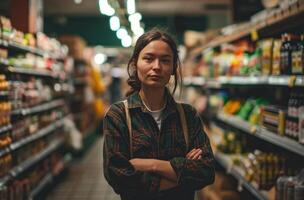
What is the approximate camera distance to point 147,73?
194 centimetres

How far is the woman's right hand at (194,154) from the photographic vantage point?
6.39ft

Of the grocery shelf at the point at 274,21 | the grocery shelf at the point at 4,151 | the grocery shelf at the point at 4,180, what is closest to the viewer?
the grocery shelf at the point at 274,21

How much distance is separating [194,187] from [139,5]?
9715 mm

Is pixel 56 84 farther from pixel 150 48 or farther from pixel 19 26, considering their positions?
pixel 150 48

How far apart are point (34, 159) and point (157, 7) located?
7.23m

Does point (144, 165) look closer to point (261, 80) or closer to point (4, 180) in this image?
point (261, 80)

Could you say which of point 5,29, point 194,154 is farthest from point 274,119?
point 5,29

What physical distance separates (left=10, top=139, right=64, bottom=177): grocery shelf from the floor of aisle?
578 mm

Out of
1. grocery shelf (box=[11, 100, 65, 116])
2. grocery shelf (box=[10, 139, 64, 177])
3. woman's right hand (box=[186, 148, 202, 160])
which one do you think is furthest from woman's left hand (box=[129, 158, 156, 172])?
grocery shelf (box=[11, 100, 65, 116])

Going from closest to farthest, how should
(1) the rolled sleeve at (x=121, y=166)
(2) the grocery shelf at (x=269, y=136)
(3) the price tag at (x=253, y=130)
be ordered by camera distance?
(1) the rolled sleeve at (x=121, y=166)
(2) the grocery shelf at (x=269, y=136)
(3) the price tag at (x=253, y=130)

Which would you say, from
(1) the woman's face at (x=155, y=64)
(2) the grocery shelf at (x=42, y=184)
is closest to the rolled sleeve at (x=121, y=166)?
(1) the woman's face at (x=155, y=64)

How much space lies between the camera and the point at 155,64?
1.92 m

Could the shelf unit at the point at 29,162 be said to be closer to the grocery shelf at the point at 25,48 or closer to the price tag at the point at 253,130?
the grocery shelf at the point at 25,48

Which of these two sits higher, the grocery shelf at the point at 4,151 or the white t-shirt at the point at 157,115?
the white t-shirt at the point at 157,115
